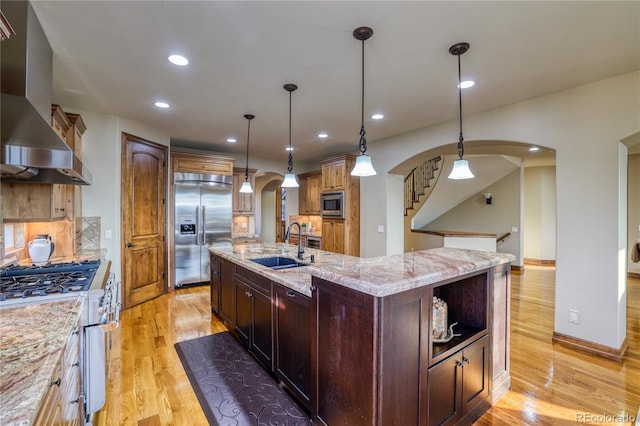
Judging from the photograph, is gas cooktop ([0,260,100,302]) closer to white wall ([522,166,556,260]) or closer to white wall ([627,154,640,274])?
white wall ([627,154,640,274])

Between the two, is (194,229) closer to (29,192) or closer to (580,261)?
(29,192)

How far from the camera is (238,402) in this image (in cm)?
220

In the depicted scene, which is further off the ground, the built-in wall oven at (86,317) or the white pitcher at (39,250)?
the white pitcher at (39,250)

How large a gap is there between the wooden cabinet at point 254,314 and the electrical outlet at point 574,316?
314 centimetres

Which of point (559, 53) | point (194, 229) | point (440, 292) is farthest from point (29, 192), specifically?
point (559, 53)

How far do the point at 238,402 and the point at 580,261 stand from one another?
11.6ft

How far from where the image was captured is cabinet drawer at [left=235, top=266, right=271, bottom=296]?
8.03 ft

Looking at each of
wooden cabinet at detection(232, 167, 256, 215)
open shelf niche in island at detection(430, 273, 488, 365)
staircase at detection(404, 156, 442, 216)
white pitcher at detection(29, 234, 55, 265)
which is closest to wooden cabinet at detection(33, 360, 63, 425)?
open shelf niche in island at detection(430, 273, 488, 365)

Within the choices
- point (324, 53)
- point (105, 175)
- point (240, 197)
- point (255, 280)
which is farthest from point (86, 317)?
point (240, 197)

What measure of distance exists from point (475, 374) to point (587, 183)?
2382 millimetres

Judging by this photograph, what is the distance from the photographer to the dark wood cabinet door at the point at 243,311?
9.18 ft

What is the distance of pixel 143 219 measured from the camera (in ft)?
14.8

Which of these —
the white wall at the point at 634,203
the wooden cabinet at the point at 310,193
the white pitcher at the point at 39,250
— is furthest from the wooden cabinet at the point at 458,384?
the white wall at the point at 634,203

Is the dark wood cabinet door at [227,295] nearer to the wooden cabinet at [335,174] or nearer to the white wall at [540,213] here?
the wooden cabinet at [335,174]
